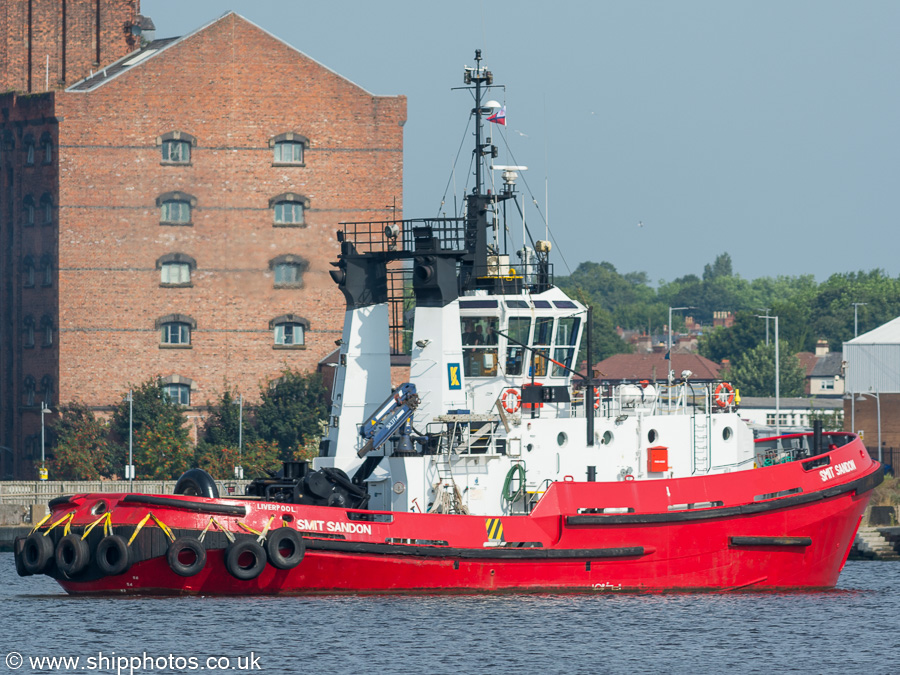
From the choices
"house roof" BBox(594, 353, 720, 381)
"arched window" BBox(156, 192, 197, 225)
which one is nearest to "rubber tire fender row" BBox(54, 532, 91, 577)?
"arched window" BBox(156, 192, 197, 225)

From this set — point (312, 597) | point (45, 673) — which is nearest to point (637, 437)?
point (312, 597)

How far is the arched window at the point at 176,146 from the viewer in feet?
226

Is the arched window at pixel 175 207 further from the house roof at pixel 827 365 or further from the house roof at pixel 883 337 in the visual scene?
the house roof at pixel 827 365

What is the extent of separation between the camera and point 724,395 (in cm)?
3350

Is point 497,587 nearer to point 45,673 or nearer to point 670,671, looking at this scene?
point 670,671

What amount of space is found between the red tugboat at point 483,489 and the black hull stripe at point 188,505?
0.03 metres

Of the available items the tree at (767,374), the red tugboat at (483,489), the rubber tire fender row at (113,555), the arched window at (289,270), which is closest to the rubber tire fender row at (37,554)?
the red tugboat at (483,489)

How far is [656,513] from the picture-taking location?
31.0 meters

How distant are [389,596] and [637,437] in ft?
19.0

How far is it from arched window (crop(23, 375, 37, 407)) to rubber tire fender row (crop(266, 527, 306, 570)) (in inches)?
1732

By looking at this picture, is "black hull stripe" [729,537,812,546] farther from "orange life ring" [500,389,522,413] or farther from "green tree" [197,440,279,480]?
"green tree" [197,440,279,480]

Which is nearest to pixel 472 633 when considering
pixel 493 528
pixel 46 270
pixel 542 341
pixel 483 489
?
pixel 493 528

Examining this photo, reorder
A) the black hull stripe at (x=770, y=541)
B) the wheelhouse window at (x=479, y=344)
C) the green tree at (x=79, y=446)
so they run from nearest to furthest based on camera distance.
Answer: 1. the black hull stripe at (x=770, y=541)
2. the wheelhouse window at (x=479, y=344)
3. the green tree at (x=79, y=446)

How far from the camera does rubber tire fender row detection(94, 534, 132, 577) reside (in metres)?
29.5
